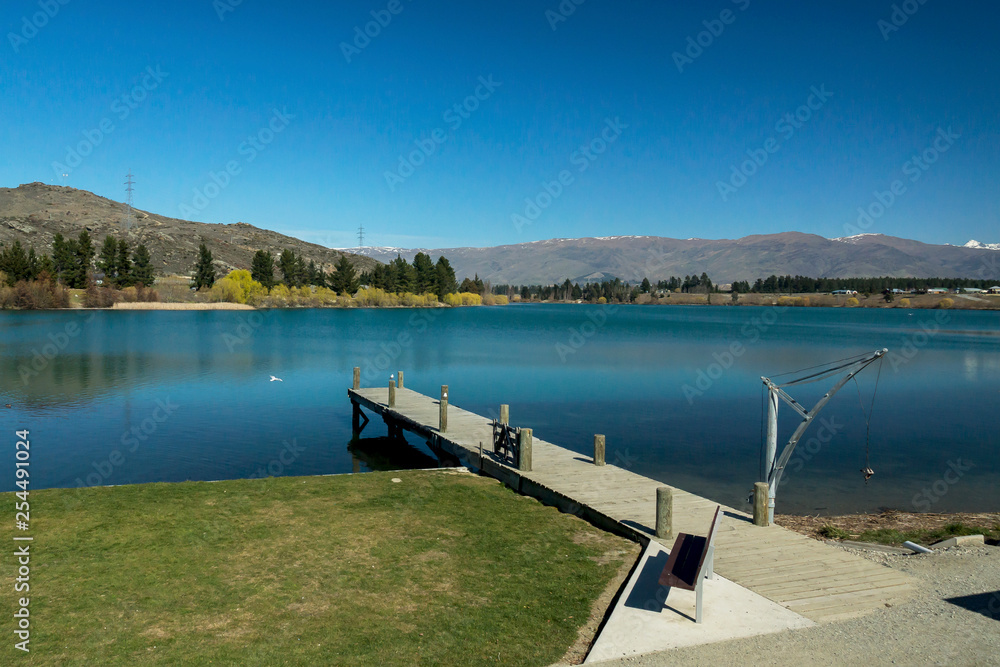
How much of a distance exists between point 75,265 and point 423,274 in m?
70.2

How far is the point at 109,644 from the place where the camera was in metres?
7.52

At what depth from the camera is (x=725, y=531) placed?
11758mm

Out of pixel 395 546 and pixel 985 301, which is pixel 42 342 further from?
pixel 985 301

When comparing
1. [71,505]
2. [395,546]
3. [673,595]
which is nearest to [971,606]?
[673,595]

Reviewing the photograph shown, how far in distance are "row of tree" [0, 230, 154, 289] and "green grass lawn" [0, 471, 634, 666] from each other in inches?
4329

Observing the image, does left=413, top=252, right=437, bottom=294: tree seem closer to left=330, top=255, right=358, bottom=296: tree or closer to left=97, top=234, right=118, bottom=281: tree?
left=330, top=255, right=358, bottom=296: tree

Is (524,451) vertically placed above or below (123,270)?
below

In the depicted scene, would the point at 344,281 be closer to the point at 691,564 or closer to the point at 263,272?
the point at 263,272

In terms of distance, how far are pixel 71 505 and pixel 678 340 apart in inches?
2581

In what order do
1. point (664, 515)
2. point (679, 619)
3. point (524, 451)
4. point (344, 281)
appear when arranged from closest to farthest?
point (679, 619), point (664, 515), point (524, 451), point (344, 281)

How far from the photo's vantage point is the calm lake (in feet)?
63.0

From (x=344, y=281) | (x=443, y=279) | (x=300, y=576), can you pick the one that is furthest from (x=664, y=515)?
(x=443, y=279)

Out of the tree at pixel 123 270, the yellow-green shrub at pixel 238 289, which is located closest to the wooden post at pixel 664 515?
the yellow-green shrub at pixel 238 289

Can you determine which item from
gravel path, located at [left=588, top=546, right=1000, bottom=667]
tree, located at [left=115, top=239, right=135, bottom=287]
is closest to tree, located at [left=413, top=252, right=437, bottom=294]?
tree, located at [left=115, top=239, right=135, bottom=287]
